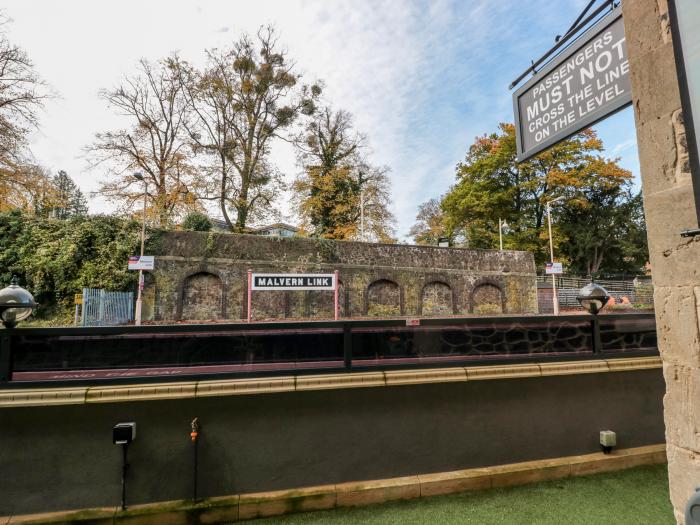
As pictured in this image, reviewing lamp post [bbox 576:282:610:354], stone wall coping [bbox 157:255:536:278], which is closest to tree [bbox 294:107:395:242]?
stone wall coping [bbox 157:255:536:278]

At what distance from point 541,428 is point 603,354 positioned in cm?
113

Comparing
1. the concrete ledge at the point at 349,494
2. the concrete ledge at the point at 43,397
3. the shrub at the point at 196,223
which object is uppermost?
the shrub at the point at 196,223

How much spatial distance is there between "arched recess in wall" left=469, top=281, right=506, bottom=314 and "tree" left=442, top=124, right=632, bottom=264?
223 inches

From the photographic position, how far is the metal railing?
3.17 m

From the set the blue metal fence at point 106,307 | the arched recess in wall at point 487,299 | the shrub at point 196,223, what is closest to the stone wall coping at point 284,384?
the blue metal fence at point 106,307

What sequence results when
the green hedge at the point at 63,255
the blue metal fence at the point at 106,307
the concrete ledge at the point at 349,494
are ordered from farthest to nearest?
the green hedge at the point at 63,255
the blue metal fence at the point at 106,307
the concrete ledge at the point at 349,494

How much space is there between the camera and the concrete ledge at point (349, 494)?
10.3 feet

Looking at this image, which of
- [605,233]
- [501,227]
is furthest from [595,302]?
[605,233]

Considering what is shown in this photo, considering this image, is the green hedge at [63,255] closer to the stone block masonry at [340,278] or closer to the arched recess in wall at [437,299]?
the stone block masonry at [340,278]

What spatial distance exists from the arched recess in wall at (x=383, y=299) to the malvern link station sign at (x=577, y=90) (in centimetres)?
1579

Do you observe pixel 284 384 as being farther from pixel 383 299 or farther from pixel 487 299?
pixel 487 299

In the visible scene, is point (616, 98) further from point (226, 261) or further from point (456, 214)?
point (456, 214)

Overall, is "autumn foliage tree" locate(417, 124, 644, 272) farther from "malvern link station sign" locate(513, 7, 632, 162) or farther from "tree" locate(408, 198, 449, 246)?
"malvern link station sign" locate(513, 7, 632, 162)

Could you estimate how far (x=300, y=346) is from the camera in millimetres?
3561
